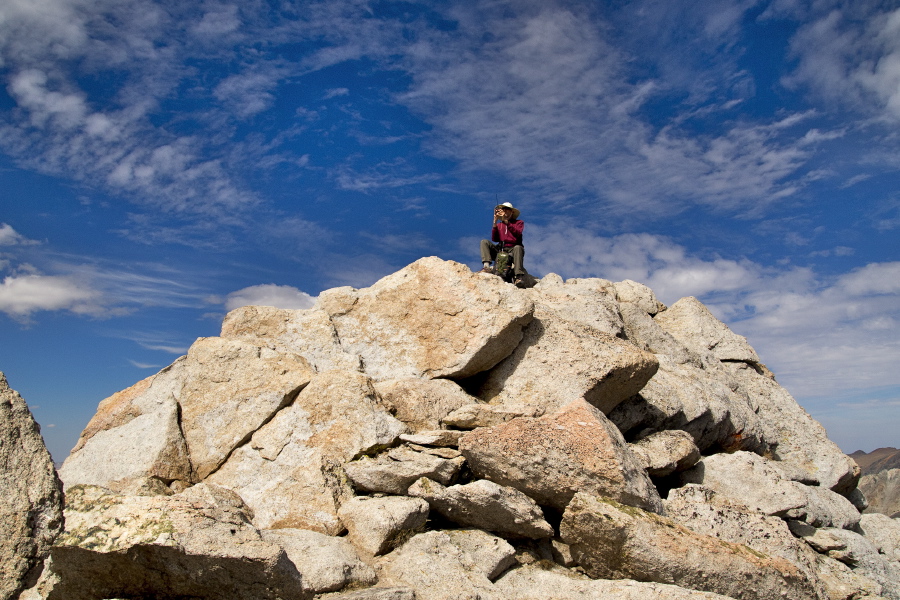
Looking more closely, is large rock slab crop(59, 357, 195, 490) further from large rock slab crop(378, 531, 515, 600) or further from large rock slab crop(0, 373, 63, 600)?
large rock slab crop(378, 531, 515, 600)

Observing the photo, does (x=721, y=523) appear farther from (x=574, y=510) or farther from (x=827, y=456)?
(x=827, y=456)

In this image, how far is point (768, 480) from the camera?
13.6m

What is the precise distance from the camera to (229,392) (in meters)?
13.0

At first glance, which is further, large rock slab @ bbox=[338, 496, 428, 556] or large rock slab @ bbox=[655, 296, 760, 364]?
large rock slab @ bbox=[655, 296, 760, 364]

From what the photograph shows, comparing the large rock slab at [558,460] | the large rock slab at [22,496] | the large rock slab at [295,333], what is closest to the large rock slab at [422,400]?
the large rock slab at [558,460]

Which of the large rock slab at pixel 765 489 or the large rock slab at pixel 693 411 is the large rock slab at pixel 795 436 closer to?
the large rock slab at pixel 693 411

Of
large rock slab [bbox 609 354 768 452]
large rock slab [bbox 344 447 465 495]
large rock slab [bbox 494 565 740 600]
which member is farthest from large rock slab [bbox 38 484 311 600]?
large rock slab [bbox 609 354 768 452]

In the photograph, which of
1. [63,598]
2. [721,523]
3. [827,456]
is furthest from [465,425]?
[827,456]

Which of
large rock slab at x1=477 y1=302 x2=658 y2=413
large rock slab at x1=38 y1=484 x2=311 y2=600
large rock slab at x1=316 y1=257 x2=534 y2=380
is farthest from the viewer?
large rock slab at x1=316 y1=257 x2=534 y2=380

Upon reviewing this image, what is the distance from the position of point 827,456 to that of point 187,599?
1761 cm

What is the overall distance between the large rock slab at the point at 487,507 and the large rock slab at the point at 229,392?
→ 158 inches

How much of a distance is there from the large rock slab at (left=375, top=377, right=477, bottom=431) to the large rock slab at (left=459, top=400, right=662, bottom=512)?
1.64 meters

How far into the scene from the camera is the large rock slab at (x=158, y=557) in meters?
7.35

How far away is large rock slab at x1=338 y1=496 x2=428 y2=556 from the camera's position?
948cm
